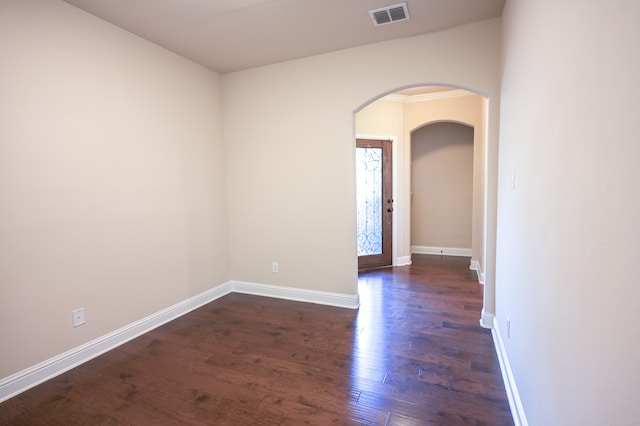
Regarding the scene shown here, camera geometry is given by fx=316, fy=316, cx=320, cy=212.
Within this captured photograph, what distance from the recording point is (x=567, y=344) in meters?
1.10

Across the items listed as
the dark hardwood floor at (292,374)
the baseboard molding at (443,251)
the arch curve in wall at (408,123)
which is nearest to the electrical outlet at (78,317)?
the dark hardwood floor at (292,374)

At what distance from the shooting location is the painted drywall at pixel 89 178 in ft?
7.22

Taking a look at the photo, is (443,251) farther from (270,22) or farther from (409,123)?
(270,22)

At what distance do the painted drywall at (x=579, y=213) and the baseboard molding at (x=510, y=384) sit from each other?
10cm

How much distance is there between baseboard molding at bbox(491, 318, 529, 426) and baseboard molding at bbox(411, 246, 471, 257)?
140 inches

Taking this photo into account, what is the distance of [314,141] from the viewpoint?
12.0 feet

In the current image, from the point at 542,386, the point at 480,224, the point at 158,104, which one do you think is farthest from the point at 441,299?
the point at 158,104

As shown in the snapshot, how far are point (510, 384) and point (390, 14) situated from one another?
295 cm

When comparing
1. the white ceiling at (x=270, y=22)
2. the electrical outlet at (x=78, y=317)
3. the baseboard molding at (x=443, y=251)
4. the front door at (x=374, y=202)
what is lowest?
the baseboard molding at (x=443, y=251)

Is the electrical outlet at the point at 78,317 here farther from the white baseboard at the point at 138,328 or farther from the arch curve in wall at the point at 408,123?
the arch curve in wall at the point at 408,123

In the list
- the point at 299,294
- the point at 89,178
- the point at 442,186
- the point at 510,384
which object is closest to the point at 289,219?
the point at 299,294

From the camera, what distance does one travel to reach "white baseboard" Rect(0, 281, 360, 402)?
2.24 m

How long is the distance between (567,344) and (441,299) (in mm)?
2862

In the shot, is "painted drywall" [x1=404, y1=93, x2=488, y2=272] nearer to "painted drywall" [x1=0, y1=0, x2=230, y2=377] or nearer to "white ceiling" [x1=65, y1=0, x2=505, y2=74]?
"white ceiling" [x1=65, y1=0, x2=505, y2=74]
